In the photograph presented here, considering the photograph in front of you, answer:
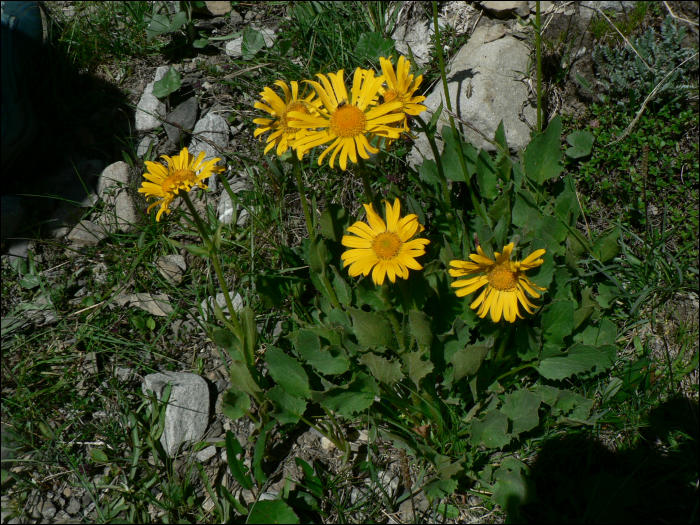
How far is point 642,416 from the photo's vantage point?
2.53m

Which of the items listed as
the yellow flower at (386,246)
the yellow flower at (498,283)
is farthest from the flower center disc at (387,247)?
the yellow flower at (498,283)

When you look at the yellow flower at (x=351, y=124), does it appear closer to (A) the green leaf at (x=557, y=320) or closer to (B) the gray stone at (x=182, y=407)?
(A) the green leaf at (x=557, y=320)

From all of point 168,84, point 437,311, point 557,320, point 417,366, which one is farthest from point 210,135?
point 557,320

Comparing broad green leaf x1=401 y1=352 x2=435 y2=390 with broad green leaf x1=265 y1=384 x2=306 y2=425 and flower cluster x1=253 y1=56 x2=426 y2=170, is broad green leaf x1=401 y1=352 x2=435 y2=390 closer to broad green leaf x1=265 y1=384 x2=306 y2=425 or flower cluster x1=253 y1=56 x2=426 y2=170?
broad green leaf x1=265 y1=384 x2=306 y2=425

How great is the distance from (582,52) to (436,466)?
2.77m

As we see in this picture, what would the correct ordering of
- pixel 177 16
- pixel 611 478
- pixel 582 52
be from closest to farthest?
1. pixel 611 478
2. pixel 582 52
3. pixel 177 16

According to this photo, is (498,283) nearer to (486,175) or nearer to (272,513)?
(486,175)

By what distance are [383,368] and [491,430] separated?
59 centimetres

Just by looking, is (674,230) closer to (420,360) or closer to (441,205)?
(441,205)

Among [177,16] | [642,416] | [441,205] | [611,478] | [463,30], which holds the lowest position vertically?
[611,478]

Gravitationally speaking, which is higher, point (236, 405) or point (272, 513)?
A: point (236, 405)

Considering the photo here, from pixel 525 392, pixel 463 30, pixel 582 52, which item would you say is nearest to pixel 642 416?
pixel 525 392

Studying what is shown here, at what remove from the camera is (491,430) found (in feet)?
7.86

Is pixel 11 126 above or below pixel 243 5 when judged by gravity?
below
